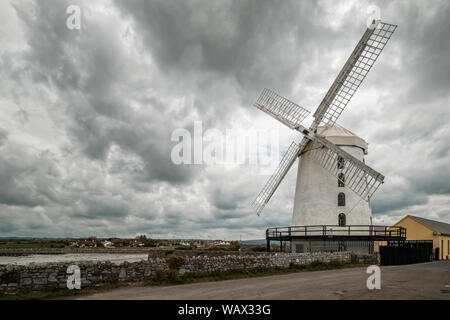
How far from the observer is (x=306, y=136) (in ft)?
90.6

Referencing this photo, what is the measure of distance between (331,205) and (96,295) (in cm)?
1940

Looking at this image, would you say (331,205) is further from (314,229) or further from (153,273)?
(153,273)

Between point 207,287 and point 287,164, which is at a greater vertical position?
point 287,164

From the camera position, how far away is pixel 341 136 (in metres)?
27.2

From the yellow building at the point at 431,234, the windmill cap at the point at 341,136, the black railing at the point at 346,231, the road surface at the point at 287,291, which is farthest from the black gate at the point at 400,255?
the road surface at the point at 287,291

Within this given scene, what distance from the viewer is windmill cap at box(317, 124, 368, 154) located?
1065 inches

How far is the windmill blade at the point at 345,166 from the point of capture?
81.5ft

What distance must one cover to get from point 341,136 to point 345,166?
273 centimetres

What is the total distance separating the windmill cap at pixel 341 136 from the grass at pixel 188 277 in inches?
397

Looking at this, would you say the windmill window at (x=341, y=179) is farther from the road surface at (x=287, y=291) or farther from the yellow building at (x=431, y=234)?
the yellow building at (x=431, y=234)

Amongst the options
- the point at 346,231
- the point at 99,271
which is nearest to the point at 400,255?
the point at 346,231
